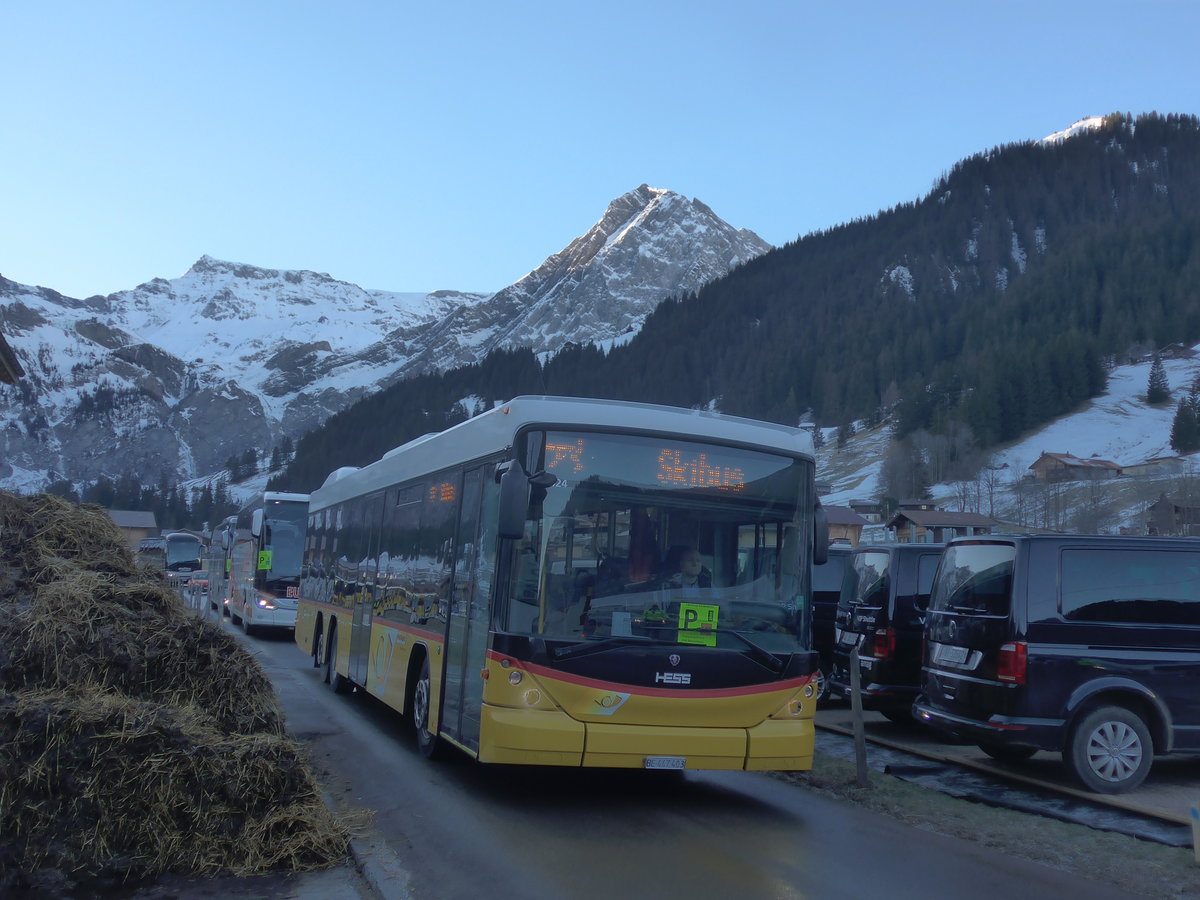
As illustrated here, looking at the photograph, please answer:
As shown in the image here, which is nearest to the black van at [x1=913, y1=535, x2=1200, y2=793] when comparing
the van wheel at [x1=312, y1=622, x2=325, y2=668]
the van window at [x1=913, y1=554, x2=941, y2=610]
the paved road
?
the paved road

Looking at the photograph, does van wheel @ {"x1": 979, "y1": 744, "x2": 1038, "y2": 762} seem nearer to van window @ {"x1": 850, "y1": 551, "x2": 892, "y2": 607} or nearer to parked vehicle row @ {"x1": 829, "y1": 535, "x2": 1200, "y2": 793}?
parked vehicle row @ {"x1": 829, "y1": 535, "x2": 1200, "y2": 793}

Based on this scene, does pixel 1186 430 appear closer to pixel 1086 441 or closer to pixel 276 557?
pixel 1086 441

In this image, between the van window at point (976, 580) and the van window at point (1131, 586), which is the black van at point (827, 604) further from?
the van window at point (1131, 586)

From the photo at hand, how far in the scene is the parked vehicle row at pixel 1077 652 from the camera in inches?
318

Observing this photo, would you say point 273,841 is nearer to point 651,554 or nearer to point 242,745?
point 242,745

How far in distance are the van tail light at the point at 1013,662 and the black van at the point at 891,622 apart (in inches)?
99.1

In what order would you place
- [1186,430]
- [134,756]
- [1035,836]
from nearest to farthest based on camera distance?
[134,756], [1035,836], [1186,430]

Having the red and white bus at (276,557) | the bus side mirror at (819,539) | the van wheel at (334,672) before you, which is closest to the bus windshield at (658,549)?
the bus side mirror at (819,539)

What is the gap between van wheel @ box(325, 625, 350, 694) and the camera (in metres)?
13.8

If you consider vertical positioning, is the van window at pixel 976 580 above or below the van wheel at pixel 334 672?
above

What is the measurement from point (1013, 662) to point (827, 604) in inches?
218

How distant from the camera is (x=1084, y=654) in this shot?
26.8 feet

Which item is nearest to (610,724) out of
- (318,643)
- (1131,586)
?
(1131,586)

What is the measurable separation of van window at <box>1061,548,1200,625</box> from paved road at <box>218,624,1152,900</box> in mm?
2631
